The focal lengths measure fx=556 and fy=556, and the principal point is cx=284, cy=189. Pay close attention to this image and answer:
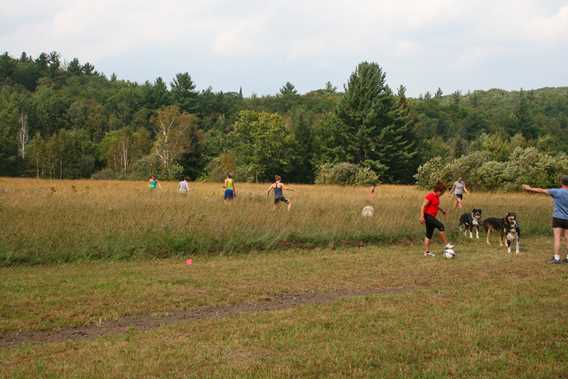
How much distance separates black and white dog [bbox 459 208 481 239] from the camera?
16.7m

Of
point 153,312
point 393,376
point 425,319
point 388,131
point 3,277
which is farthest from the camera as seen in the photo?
point 388,131

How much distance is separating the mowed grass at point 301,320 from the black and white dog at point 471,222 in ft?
16.5

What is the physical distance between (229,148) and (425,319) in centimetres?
7121

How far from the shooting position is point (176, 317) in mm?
7480

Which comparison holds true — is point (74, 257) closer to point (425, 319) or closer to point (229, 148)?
point (425, 319)

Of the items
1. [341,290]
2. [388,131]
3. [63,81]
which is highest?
[63,81]

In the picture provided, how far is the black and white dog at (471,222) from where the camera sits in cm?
1672

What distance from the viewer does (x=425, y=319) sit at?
6.98 m

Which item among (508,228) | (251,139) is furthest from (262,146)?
(508,228)

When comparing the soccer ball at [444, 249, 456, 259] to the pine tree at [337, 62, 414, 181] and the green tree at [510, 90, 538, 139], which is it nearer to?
the pine tree at [337, 62, 414, 181]

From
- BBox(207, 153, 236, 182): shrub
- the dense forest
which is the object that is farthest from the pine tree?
BBox(207, 153, 236, 182): shrub

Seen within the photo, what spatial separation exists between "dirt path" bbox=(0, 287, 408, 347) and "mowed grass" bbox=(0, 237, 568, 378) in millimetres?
209

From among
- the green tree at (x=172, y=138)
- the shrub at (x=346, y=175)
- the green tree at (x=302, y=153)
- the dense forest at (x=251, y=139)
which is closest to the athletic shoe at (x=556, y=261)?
the dense forest at (x=251, y=139)

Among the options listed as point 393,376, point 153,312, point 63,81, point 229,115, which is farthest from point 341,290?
point 63,81
